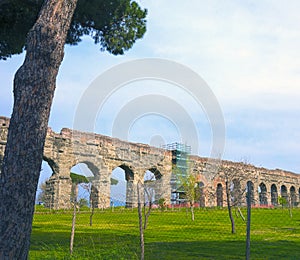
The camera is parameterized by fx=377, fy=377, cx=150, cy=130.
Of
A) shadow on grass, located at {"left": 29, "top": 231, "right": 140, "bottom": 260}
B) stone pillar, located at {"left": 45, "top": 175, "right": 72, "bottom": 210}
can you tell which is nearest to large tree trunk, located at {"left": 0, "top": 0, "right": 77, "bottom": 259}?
shadow on grass, located at {"left": 29, "top": 231, "right": 140, "bottom": 260}

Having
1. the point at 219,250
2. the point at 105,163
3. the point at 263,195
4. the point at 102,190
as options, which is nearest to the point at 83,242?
the point at 219,250

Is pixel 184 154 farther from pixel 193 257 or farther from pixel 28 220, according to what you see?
pixel 28 220

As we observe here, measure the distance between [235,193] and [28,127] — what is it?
11.2 metres

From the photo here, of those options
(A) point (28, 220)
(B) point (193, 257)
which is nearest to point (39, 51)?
(A) point (28, 220)

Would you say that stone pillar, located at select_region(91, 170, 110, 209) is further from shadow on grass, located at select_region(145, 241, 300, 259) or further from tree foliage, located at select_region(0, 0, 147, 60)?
tree foliage, located at select_region(0, 0, 147, 60)

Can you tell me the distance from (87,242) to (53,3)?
6153mm

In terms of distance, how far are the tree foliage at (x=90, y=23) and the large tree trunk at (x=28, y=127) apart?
2483 millimetres

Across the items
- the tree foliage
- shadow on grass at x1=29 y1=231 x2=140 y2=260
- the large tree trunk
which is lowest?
shadow on grass at x1=29 y1=231 x2=140 y2=260

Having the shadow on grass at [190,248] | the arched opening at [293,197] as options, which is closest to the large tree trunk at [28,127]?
the shadow on grass at [190,248]

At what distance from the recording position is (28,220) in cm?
313

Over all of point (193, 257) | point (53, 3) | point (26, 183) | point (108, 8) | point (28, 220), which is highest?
point (108, 8)

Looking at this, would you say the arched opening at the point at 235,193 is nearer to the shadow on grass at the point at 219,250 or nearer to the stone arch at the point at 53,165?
the shadow on grass at the point at 219,250

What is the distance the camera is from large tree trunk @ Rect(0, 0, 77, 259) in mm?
3070

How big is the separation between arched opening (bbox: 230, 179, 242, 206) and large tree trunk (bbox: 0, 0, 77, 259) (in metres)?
10.4
